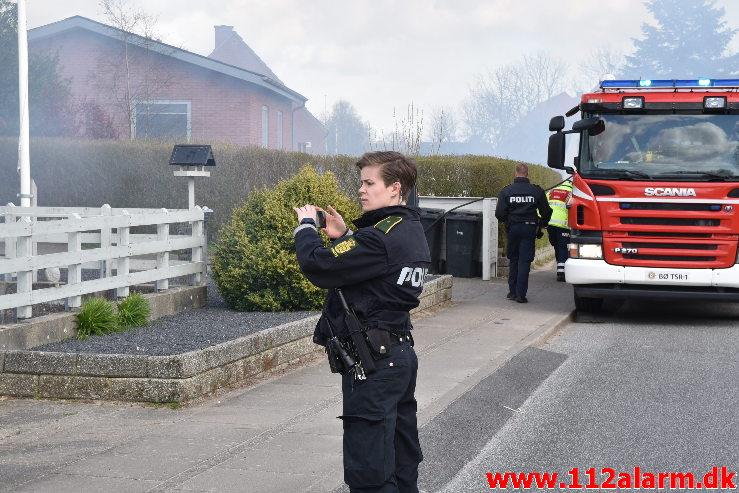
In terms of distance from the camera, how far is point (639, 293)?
13.9 m

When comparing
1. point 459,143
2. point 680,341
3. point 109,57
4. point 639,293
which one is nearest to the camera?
point 680,341

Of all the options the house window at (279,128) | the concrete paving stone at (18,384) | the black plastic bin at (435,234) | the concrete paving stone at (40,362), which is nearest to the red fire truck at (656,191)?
the black plastic bin at (435,234)

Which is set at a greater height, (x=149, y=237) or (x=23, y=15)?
(x=23, y=15)

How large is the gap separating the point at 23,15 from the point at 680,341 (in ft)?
38.4

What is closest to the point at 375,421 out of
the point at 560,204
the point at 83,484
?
the point at 83,484

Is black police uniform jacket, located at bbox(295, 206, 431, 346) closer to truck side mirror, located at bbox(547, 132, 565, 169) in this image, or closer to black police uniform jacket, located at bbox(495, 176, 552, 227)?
truck side mirror, located at bbox(547, 132, 565, 169)

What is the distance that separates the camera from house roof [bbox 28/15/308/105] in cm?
3209

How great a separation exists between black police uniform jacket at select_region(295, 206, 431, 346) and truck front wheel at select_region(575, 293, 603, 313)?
410 inches

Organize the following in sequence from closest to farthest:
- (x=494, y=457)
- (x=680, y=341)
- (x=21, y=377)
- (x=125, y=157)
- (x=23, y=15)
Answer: (x=494, y=457)
(x=21, y=377)
(x=680, y=341)
(x=23, y=15)
(x=125, y=157)

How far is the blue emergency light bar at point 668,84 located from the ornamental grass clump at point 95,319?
290 inches

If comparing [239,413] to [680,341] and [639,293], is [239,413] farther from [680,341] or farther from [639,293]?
Answer: [639,293]

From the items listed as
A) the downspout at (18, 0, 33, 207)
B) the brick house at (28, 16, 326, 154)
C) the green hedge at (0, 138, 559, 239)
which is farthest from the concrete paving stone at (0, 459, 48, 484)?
the brick house at (28, 16, 326, 154)

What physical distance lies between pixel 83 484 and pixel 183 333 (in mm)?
4589

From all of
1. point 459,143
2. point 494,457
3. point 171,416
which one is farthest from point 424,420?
point 459,143
